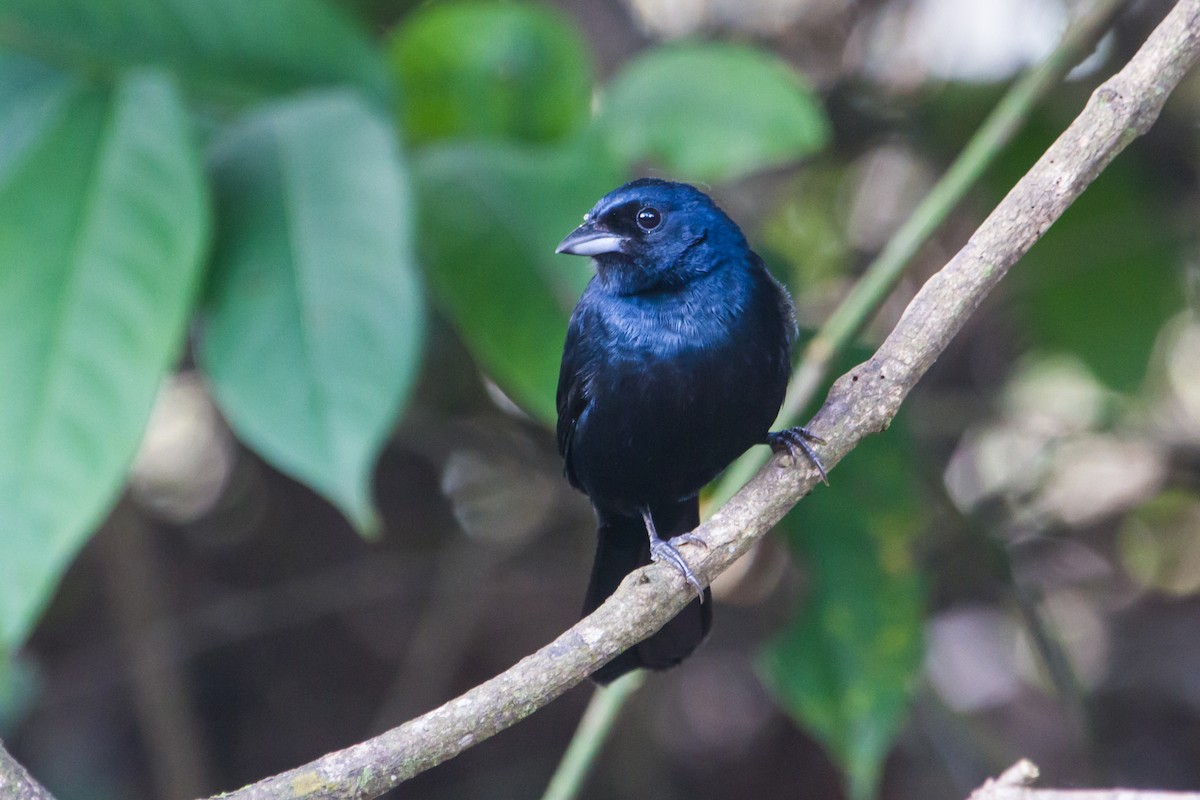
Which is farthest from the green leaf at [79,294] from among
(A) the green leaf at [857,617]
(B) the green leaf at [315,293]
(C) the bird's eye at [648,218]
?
(A) the green leaf at [857,617]

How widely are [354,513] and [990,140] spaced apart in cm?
158

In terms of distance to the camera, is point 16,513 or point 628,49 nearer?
point 16,513

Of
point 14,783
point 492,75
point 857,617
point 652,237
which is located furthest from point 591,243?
point 14,783

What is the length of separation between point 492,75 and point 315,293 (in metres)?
1.03

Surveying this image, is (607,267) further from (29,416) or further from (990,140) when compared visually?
(29,416)

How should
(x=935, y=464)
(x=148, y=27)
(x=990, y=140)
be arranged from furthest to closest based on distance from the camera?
(x=935, y=464) → (x=148, y=27) → (x=990, y=140)

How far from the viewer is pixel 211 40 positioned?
3.19 m

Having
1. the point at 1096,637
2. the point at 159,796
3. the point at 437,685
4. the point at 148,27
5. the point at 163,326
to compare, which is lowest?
the point at 159,796

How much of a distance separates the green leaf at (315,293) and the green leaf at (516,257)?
8.4 inches

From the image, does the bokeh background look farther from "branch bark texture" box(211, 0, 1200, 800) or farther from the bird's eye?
"branch bark texture" box(211, 0, 1200, 800)

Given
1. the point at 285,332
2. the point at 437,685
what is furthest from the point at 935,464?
the point at 285,332

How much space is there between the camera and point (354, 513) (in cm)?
233

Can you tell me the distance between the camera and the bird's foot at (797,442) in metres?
2.08

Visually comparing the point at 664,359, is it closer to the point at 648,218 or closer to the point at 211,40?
the point at 648,218
